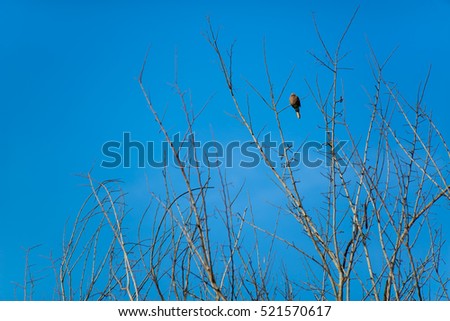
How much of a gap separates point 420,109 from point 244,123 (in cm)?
104

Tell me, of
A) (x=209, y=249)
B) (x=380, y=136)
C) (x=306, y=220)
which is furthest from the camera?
(x=380, y=136)

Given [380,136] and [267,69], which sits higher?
[267,69]

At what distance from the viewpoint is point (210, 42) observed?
9.32 feet

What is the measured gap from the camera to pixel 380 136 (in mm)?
2760

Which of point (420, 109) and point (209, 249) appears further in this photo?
point (420, 109)
